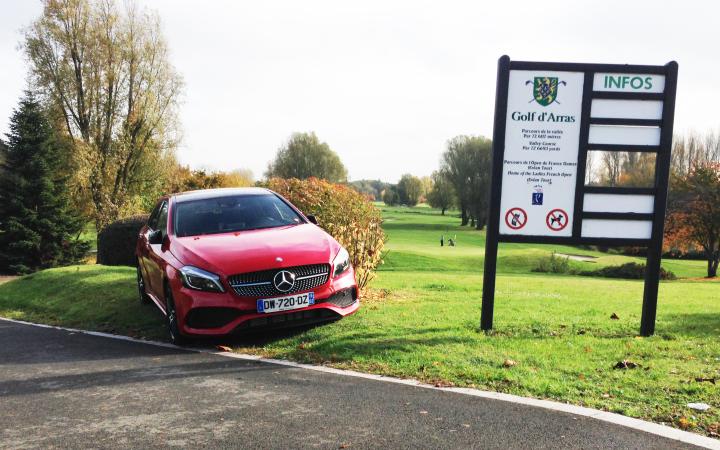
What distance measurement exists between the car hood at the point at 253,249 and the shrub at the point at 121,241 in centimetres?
914

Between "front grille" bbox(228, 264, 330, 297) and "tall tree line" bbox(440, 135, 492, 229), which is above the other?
"tall tree line" bbox(440, 135, 492, 229)

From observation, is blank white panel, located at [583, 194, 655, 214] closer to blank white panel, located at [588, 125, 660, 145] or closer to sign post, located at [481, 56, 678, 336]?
sign post, located at [481, 56, 678, 336]

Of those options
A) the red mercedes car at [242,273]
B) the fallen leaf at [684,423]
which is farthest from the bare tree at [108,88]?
the fallen leaf at [684,423]

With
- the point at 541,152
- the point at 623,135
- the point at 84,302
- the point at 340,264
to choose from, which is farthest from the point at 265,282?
the point at 84,302

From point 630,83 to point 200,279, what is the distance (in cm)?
552

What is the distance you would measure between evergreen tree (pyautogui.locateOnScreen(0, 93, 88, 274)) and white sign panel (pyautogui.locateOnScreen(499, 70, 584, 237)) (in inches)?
1338

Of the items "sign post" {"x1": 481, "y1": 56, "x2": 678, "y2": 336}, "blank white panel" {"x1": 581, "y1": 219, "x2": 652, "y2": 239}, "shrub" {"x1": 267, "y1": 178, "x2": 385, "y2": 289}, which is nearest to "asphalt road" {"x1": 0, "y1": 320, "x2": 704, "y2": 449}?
"sign post" {"x1": 481, "y1": 56, "x2": 678, "y2": 336}

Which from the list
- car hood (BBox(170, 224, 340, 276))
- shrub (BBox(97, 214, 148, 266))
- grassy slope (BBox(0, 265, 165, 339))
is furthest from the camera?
shrub (BBox(97, 214, 148, 266))

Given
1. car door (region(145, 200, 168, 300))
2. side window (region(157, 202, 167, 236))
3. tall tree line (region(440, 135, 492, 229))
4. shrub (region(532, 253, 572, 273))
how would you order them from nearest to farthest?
car door (region(145, 200, 168, 300)), side window (region(157, 202, 167, 236)), shrub (region(532, 253, 572, 273)), tall tree line (region(440, 135, 492, 229))

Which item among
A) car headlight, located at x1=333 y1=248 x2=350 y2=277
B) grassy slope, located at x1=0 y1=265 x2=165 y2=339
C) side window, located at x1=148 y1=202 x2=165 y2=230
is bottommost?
grassy slope, located at x1=0 y1=265 x2=165 y2=339

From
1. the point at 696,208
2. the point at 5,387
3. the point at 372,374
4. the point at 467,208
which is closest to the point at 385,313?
the point at 372,374

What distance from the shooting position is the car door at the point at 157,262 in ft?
23.9

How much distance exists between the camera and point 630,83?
682 centimetres

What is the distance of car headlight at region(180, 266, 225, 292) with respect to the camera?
→ 6.25 metres
